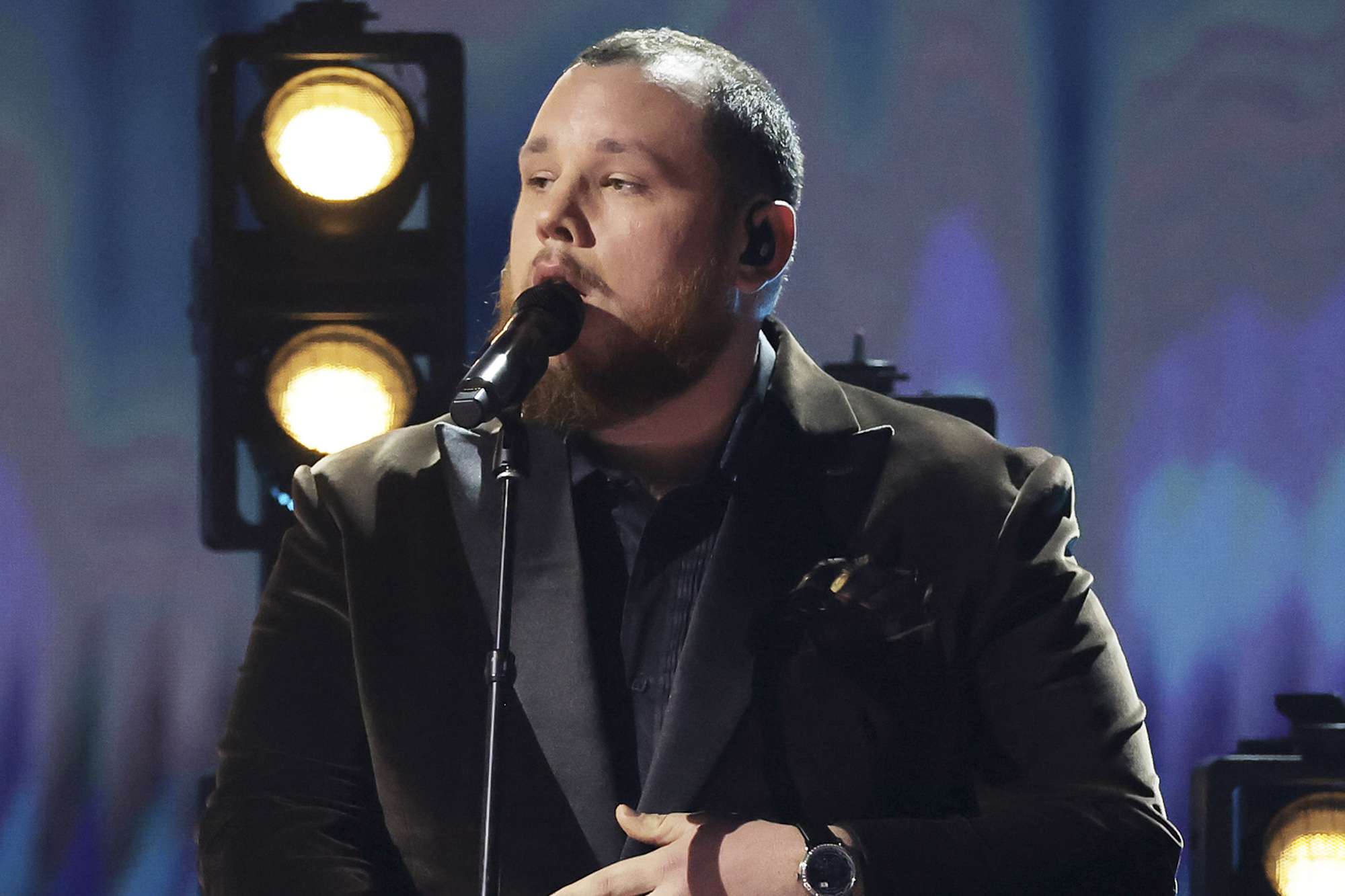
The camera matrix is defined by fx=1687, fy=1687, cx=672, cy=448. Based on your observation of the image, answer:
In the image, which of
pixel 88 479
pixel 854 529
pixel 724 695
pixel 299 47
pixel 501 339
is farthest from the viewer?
pixel 88 479

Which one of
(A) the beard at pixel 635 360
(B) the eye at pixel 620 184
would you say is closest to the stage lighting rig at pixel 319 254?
(A) the beard at pixel 635 360

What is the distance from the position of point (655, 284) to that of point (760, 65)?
1634mm

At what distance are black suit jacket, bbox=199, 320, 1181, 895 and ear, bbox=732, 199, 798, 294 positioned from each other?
151 millimetres

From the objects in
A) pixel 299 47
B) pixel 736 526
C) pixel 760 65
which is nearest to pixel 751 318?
pixel 736 526

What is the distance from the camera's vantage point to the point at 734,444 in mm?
1880

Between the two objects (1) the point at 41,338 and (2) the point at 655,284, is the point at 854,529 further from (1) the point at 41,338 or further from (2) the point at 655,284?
(1) the point at 41,338

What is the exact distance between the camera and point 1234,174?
10.6 feet

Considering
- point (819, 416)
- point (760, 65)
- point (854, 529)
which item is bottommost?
point (854, 529)

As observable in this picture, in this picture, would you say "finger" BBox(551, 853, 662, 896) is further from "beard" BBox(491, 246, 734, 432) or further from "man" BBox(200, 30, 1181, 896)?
"beard" BBox(491, 246, 734, 432)

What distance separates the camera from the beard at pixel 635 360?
1750 millimetres

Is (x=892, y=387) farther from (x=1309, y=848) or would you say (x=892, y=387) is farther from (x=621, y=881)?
(x=621, y=881)

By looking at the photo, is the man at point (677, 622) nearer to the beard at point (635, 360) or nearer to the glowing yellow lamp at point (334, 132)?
the beard at point (635, 360)

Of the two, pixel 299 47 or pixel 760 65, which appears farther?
pixel 760 65

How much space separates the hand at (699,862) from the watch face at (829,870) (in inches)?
0.5
